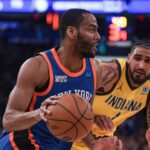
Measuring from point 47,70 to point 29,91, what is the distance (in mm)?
264

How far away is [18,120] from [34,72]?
1.34ft

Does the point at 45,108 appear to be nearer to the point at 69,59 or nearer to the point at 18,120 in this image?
the point at 18,120

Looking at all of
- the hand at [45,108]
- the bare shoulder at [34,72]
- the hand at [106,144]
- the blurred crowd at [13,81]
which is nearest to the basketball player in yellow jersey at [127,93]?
the hand at [106,144]

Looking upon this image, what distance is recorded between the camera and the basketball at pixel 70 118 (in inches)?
150

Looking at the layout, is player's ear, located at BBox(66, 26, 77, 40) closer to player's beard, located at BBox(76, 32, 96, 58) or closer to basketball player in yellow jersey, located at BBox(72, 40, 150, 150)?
player's beard, located at BBox(76, 32, 96, 58)

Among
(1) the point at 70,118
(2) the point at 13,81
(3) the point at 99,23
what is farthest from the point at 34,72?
(2) the point at 13,81

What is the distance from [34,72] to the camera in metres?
4.27

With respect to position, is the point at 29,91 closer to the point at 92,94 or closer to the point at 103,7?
the point at 92,94

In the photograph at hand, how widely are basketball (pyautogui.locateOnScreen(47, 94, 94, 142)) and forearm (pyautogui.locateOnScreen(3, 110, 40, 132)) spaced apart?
16cm

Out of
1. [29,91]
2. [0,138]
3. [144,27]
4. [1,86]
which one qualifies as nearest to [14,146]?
[0,138]

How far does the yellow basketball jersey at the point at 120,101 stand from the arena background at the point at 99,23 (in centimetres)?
442

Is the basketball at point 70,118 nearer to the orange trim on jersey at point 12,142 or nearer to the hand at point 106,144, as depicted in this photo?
the orange trim on jersey at point 12,142

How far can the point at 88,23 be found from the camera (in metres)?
4.50

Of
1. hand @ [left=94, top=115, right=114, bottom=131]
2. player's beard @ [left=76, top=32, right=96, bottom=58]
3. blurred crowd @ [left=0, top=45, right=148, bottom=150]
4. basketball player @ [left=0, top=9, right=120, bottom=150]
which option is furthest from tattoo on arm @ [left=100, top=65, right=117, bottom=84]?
blurred crowd @ [left=0, top=45, right=148, bottom=150]
